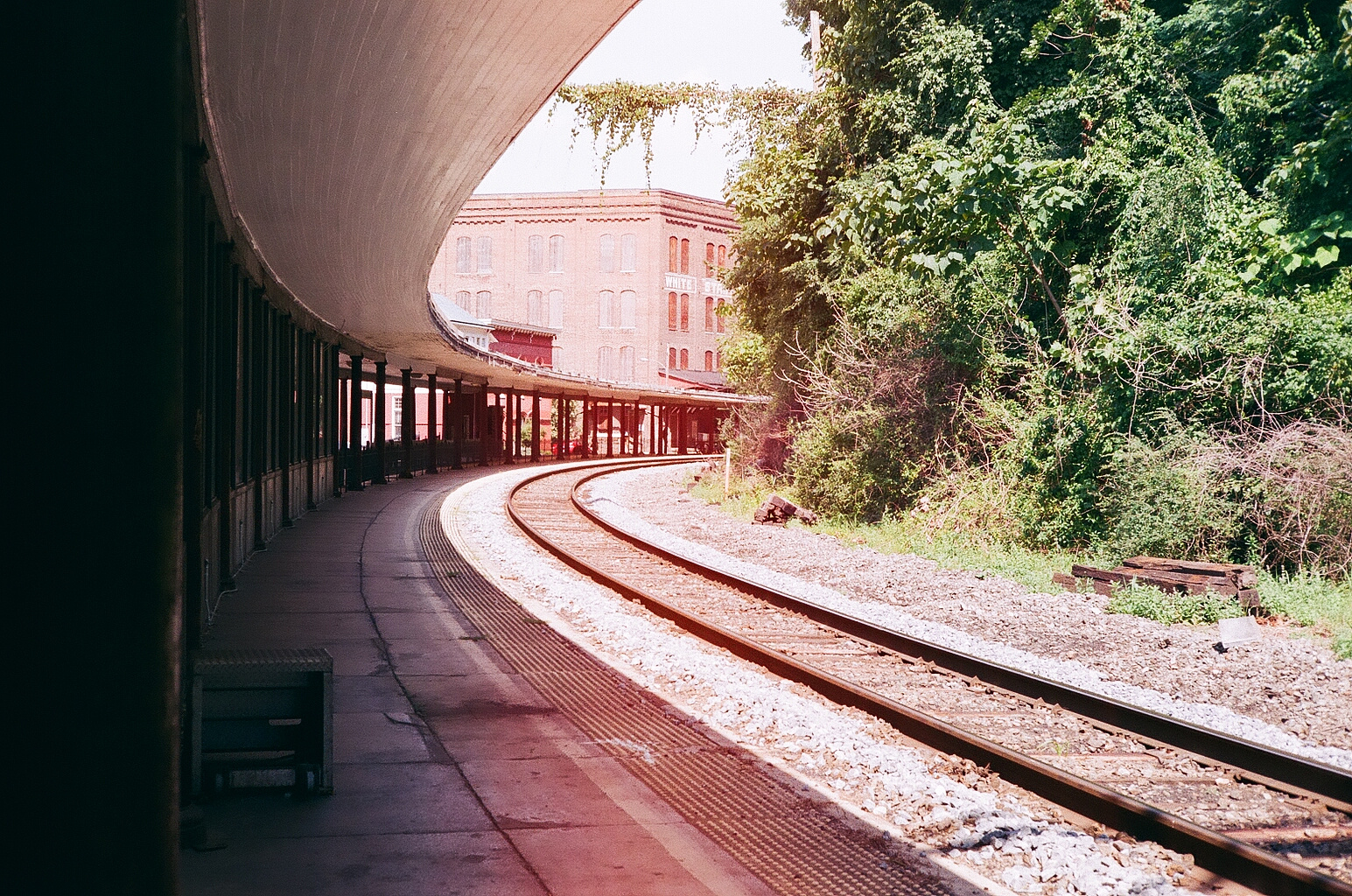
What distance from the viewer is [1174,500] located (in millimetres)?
13336

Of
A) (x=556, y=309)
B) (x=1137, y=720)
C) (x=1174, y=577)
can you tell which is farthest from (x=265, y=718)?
(x=556, y=309)

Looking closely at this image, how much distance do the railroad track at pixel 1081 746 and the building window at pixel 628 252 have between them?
6502 centimetres

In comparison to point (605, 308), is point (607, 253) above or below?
above

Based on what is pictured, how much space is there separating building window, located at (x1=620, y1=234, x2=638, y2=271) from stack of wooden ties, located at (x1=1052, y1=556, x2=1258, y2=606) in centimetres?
6404

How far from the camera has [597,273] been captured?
7612 centimetres

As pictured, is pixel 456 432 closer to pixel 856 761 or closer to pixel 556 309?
pixel 556 309

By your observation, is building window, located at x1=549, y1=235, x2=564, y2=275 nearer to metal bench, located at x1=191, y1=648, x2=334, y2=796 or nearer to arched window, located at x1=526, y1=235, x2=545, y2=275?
arched window, located at x1=526, y1=235, x2=545, y2=275

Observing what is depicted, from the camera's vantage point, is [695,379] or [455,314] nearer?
[455,314]

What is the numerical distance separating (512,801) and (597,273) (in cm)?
7196

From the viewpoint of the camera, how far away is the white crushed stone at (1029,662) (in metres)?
7.08

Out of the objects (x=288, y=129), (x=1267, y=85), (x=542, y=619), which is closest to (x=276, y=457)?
(x=542, y=619)

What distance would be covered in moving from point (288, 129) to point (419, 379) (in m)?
29.3

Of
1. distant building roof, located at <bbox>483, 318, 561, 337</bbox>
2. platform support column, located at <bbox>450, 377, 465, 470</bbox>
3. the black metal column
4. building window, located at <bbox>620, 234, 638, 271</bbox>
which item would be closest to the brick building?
building window, located at <bbox>620, 234, 638, 271</bbox>

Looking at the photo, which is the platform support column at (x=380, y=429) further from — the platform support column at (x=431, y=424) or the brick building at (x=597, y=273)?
the brick building at (x=597, y=273)
